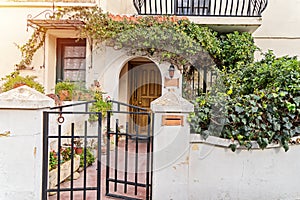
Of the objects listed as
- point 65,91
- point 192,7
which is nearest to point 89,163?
point 65,91

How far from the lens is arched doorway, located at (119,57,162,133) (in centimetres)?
908

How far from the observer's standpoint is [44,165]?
3432 millimetres

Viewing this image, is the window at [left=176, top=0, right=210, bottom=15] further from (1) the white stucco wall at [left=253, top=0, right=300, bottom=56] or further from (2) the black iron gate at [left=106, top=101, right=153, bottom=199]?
(2) the black iron gate at [left=106, top=101, right=153, bottom=199]

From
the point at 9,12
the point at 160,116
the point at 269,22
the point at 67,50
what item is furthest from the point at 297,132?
the point at 9,12

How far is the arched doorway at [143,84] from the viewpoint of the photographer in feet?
29.8

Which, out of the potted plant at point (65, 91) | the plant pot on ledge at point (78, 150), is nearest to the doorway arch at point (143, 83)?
the potted plant at point (65, 91)

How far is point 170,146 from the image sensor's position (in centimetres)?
356

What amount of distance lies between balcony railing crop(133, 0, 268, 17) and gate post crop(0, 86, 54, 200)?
5370 mm

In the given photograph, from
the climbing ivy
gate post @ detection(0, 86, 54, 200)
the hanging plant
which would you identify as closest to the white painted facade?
the hanging plant

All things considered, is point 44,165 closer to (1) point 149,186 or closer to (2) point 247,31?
(1) point 149,186

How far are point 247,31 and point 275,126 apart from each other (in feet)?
16.4

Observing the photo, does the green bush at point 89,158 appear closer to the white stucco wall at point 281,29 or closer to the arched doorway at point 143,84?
the arched doorway at point 143,84

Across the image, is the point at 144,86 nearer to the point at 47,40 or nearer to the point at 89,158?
the point at 47,40

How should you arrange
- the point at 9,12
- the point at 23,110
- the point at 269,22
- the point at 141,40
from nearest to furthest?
1. the point at 23,110
2. the point at 141,40
3. the point at 9,12
4. the point at 269,22
